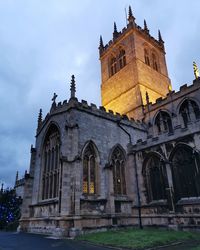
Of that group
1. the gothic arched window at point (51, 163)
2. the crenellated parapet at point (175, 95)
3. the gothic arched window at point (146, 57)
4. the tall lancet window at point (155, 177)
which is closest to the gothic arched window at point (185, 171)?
the tall lancet window at point (155, 177)

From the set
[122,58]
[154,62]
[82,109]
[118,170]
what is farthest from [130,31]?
[118,170]

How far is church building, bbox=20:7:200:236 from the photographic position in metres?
14.9

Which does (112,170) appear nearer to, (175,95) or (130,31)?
(175,95)

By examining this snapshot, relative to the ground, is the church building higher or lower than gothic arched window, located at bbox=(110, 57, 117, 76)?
lower

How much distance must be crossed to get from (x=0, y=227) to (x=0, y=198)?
4244mm

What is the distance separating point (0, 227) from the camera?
77.9 ft

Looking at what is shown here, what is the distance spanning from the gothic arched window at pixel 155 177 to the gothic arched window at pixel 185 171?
1076mm

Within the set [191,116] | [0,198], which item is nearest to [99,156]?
[191,116]

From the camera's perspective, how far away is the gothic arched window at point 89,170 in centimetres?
1625

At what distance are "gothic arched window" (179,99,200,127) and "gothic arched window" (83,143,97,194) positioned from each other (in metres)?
9.72

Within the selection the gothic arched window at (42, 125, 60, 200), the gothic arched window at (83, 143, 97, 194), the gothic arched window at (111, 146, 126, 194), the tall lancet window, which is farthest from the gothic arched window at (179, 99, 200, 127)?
the gothic arched window at (42, 125, 60, 200)

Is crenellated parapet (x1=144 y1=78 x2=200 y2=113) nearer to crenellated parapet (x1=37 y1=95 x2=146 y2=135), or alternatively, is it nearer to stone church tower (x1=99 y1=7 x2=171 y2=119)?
stone church tower (x1=99 y1=7 x2=171 y2=119)

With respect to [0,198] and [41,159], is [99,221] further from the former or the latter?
[0,198]

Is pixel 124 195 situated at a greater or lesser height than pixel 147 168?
lesser
